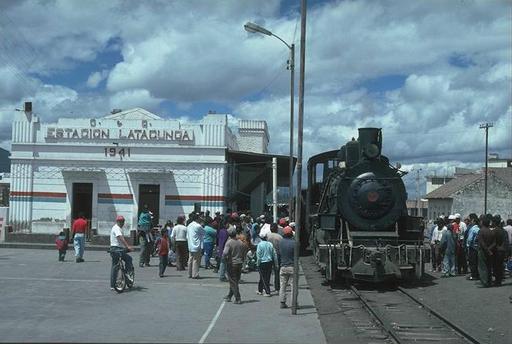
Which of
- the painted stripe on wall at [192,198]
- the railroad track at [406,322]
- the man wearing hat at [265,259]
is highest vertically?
the painted stripe on wall at [192,198]

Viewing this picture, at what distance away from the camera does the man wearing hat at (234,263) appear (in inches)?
489

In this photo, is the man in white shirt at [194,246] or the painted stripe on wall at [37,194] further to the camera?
the painted stripe on wall at [37,194]

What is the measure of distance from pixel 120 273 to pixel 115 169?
1890 centimetres

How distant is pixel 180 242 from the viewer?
712 inches

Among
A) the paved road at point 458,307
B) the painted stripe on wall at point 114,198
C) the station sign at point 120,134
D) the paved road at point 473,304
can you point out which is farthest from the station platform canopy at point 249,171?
the paved road at point 473,304

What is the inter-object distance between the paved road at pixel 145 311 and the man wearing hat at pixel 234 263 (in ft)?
1.01

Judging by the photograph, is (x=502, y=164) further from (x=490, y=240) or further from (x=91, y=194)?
(x=490, y=240)

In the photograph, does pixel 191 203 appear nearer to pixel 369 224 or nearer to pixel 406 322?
pixel 369 224

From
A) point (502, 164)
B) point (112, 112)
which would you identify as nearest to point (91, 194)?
point (112, 112)

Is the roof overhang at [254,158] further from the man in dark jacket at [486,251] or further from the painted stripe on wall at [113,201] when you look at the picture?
the man in dark jacket at [486,251]

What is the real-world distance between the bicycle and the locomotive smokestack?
662 cm

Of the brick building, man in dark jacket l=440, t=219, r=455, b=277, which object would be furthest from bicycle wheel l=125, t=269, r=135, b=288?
the brick building

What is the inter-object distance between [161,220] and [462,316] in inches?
828

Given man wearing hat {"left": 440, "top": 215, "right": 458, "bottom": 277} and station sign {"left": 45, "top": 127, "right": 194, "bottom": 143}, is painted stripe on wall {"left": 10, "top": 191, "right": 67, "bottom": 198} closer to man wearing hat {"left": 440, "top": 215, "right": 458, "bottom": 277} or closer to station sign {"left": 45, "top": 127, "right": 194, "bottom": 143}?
station sign {"left": 45, "top": 127, "right": 194, "bottom": 143}
